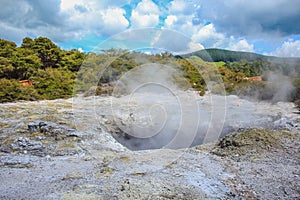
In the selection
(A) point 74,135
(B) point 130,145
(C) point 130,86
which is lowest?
(B) point 130,145

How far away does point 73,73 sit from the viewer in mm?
18859

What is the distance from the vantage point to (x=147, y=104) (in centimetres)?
1142

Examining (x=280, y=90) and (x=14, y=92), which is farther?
(x=14, y=92)

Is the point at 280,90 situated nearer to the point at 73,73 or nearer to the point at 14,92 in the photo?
the point at 73,73

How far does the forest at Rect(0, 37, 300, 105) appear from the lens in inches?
545

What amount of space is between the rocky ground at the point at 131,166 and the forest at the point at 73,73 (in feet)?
17.6

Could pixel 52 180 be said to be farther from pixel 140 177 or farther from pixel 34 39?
pixel 34 39

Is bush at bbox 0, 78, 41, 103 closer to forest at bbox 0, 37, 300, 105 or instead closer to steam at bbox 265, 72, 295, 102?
forest at bbox 0, 37, 300, 105

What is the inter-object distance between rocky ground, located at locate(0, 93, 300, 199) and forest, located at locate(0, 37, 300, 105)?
536 centimetres

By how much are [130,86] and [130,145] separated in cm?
594

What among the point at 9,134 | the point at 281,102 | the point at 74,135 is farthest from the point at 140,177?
the point at 281,102

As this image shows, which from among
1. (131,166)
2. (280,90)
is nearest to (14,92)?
(131,166)

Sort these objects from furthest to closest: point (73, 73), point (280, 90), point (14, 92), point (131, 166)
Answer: point (73, 73) → point (14, 92) → point (280, 90) → point (131, 166)

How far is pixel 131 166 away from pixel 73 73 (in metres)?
15.1
